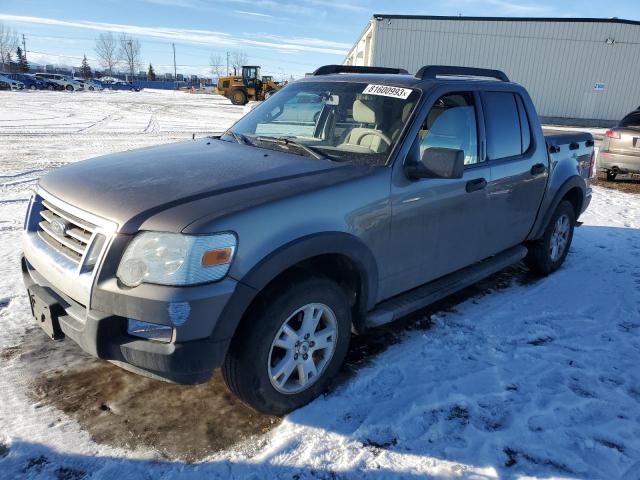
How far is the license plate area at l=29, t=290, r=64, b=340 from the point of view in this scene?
98.5 inches

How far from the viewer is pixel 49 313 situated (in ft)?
8.24

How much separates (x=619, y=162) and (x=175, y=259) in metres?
10.5

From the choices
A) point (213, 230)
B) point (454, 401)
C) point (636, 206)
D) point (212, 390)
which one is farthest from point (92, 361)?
point (636, 206)

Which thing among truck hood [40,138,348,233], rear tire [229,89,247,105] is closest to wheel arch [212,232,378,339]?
truck hood [40,138,348,233]

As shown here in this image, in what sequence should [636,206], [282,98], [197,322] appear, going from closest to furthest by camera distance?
[197,322], [282,98], [636,206]

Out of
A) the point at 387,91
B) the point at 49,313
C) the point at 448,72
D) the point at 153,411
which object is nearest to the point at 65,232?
the point at 49,313

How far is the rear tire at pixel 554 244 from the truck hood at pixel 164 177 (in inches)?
115

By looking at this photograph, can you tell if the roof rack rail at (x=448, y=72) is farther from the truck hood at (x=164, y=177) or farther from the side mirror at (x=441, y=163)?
the truck hood at (x=164, y=177)

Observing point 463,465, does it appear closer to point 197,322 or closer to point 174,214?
point 197,322

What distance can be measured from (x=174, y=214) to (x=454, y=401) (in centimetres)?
198

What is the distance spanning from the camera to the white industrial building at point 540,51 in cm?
2819

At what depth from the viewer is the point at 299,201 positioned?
2.59 m

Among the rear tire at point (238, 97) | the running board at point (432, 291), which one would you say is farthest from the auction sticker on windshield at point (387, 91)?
the rear tire at point (238, 97)

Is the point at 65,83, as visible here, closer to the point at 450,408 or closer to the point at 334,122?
the point at 334,122
